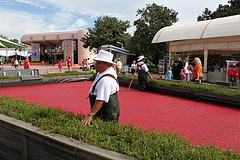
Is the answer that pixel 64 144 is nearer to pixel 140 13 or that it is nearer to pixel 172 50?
pixel 172 50

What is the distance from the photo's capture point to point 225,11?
91.9ft

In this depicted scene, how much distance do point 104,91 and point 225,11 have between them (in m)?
28.5

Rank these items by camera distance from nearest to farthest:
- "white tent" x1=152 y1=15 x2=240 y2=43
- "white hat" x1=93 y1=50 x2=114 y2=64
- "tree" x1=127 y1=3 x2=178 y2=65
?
1. "white hat" x1=93 y1=50 x2=114 y2=64
2. "white tent" x1=152 y1=15 x2=240 y2=43
3. "tree" x1=127 y1=3 x2=178 y2=65

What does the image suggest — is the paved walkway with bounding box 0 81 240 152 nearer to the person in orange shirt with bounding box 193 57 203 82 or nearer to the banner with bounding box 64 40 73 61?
the person in orange shirt with bounding box 193 57 203 82

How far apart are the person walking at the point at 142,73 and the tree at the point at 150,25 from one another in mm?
17988

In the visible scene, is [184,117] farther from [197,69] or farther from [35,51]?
[35,51]

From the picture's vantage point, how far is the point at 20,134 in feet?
10.7

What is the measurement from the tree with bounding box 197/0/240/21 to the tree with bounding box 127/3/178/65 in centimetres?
391

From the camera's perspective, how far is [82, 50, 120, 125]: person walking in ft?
9.82

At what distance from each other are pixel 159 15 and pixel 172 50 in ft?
27.3

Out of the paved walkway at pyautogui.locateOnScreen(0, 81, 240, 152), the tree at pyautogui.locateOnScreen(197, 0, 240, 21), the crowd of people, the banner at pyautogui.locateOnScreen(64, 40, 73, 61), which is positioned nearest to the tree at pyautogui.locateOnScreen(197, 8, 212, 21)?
the tree at pyautogui.locateOnScreen(197, 0, 240, 21)

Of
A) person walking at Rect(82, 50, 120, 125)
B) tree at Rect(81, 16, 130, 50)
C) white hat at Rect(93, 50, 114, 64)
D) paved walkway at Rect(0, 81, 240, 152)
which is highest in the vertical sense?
tree at Rect(81, 16, 130, 50)

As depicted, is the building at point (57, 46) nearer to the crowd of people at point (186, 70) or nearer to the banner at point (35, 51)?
the banner at point (35, 51)

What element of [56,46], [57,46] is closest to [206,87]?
[57,46]
